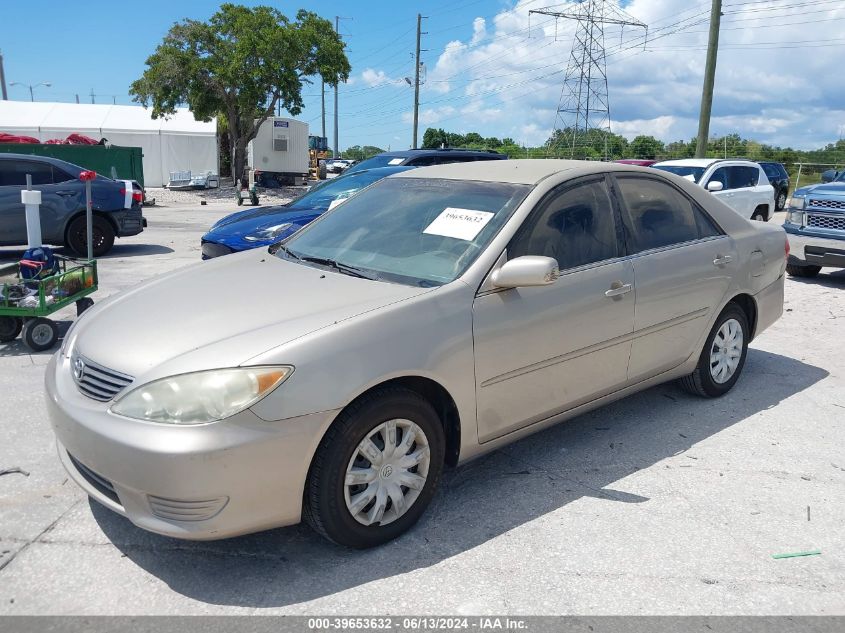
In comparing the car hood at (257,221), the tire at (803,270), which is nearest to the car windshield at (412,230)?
the car hood at (257,221)

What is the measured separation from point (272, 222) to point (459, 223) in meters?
4.71

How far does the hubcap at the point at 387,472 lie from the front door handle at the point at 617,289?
143 centimetres

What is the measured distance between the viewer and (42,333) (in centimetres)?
595

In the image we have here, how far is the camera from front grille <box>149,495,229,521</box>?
265cm

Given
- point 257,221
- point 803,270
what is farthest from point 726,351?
point 803,270

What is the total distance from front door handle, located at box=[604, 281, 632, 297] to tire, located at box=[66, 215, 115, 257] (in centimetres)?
932

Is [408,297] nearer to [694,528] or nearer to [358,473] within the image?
[358,473]

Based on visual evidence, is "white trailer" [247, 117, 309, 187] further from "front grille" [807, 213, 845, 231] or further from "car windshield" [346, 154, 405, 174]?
"front grille" [807, 213, 845, 231]

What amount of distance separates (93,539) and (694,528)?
2722mm

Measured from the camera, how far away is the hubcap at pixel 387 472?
117 inches

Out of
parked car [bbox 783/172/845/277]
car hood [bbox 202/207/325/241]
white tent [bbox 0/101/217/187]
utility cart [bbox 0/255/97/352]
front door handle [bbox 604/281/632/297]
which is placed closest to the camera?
front door handle [bbox 604/281/632/297]

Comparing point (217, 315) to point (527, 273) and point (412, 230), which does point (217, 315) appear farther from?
point (527, 273)

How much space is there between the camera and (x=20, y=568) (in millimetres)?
2910

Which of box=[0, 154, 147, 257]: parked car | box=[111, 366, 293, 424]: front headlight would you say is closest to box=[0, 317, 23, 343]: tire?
box=[111, 366, 293, 424]: front headlight
